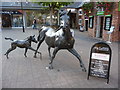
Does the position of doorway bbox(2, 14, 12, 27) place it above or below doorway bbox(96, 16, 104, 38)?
above

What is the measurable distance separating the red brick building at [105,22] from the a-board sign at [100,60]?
731 centimetres

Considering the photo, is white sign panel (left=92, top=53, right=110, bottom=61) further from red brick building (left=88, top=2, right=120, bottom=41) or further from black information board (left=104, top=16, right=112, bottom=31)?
black information board (left=104, top=16, right=112, bottom=31)

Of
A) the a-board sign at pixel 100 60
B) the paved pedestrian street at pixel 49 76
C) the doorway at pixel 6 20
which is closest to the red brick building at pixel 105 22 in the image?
the paved pedestrian street at pixel 49 76

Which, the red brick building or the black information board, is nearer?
the red brick building

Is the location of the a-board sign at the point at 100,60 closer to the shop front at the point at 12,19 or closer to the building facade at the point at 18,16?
the building facade at the point at 18,16

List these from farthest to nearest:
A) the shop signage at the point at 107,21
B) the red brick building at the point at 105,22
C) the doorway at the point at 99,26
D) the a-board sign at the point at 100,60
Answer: the doorway at the point at 99,26 → the shop signage at the point at 107,21 → the red brick building at the point at 105,22 → the a-board sign at the point at 100,60

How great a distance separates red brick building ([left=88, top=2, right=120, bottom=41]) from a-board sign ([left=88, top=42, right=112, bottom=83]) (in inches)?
288

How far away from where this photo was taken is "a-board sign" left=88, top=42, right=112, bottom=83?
11.6 feet

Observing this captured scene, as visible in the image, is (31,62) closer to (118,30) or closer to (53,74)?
(53,74)

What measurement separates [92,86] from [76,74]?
→ 83cm

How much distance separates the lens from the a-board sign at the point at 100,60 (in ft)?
11.6

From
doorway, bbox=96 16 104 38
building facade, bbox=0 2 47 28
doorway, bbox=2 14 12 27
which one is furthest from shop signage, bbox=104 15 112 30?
doorway, bbox=2 14 12 27

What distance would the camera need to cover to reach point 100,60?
11.9 feet

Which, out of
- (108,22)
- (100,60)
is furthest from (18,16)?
(100,60)
